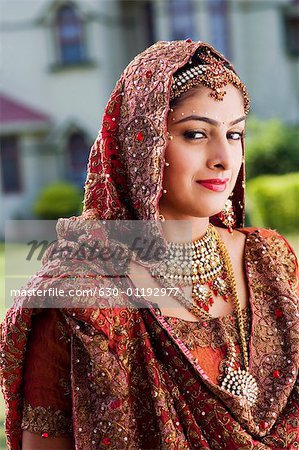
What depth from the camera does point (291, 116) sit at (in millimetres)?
16094

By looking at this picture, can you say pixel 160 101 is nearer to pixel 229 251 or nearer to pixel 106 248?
pixel 106 248

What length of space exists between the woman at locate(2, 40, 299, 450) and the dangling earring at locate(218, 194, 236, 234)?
0.52 feet

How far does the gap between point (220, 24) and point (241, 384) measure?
1533 centimetres

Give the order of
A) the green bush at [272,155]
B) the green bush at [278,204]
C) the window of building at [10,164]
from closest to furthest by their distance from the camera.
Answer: the green bush at [278,204] < the green bush at [272,155] < the window of building at [10,164]

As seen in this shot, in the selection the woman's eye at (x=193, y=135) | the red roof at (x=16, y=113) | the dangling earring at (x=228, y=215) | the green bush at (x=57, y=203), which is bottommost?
the green bush at (x=57, y=203)

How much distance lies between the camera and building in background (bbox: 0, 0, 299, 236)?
16484 millimetres

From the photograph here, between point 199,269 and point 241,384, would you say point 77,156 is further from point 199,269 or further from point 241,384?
point 241,384

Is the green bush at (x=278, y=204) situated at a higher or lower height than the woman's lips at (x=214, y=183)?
lower

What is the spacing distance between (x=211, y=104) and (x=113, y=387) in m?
0.71

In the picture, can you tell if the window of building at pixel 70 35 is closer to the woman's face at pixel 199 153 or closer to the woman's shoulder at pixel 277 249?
the woman's shoulder at pixel 277 249

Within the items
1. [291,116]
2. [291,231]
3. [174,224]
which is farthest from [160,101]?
[291,116]

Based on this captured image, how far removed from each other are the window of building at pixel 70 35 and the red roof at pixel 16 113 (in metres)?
1.28

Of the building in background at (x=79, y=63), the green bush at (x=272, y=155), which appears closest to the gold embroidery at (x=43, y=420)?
the green bush at (x=272, y=155)

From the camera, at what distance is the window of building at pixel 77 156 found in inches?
667
